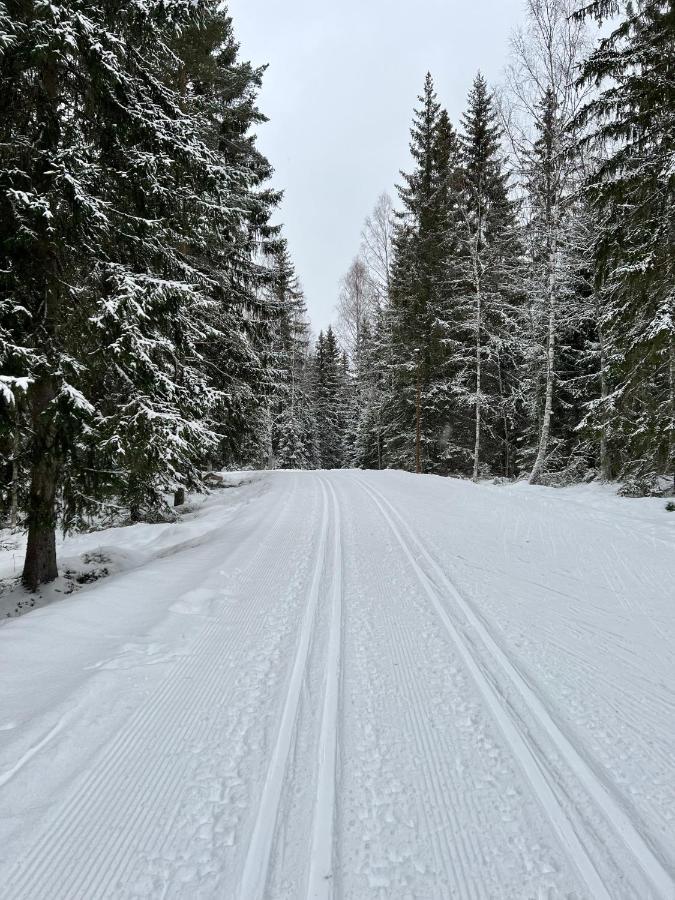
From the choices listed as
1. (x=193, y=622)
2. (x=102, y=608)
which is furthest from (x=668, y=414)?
(x=102, y=608)

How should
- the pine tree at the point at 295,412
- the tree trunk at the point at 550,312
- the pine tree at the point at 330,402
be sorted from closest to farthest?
the tree trunk at the point at 550,312, the pine tree at the point at 295,412, the pine tree at the point at 330,402

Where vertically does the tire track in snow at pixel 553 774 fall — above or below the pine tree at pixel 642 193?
below

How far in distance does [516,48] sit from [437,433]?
1362 centimetres

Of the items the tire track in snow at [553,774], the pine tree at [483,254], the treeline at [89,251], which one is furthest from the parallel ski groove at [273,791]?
the pine tree at [483,254]

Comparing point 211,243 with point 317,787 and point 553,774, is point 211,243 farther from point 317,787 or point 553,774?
point 553,774

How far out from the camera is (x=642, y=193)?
7844 mm

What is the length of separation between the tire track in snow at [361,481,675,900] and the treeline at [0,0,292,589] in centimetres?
384

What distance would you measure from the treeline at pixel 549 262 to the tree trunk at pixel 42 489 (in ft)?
30.7

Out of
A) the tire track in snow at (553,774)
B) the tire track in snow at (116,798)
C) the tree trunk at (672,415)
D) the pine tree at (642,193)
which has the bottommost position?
the tire track in snow at (116,798)

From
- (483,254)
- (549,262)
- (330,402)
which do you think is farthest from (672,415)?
(330,402)

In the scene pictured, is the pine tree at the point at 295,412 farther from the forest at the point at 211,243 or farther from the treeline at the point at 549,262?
the forest at the point at 211,243

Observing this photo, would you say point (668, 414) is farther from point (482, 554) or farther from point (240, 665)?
point (240, 665)

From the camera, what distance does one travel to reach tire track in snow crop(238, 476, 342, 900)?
1600 mm

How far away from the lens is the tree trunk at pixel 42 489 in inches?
177
